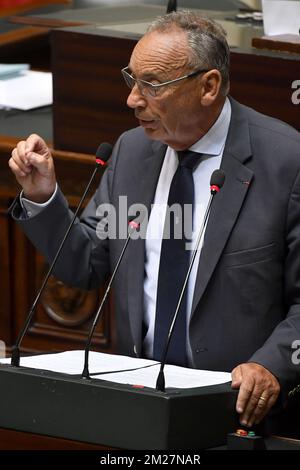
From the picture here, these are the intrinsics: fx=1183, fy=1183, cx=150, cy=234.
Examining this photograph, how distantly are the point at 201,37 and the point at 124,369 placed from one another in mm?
603

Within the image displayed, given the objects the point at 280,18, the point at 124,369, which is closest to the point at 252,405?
the point at 124,369

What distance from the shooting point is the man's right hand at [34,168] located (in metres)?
2.12

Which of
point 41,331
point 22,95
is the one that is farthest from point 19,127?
point 41,331

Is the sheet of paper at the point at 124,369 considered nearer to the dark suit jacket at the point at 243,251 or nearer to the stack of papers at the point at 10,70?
the dark suit jacket at the point at 243,251

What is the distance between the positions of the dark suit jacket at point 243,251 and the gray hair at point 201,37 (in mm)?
146

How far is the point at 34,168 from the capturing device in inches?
84.9

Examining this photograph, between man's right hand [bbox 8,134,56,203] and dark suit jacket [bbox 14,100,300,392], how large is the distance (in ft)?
0.11

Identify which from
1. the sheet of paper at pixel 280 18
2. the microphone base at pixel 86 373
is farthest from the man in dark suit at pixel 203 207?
the sheet of paper at pixel 280 18

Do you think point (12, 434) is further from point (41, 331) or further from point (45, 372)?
point (41, 331)

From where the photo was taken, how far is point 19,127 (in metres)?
3.31

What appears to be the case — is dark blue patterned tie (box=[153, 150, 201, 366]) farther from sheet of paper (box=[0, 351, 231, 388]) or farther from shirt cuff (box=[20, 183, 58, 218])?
shirt cuff (box=[20, 183, 58, 218])
